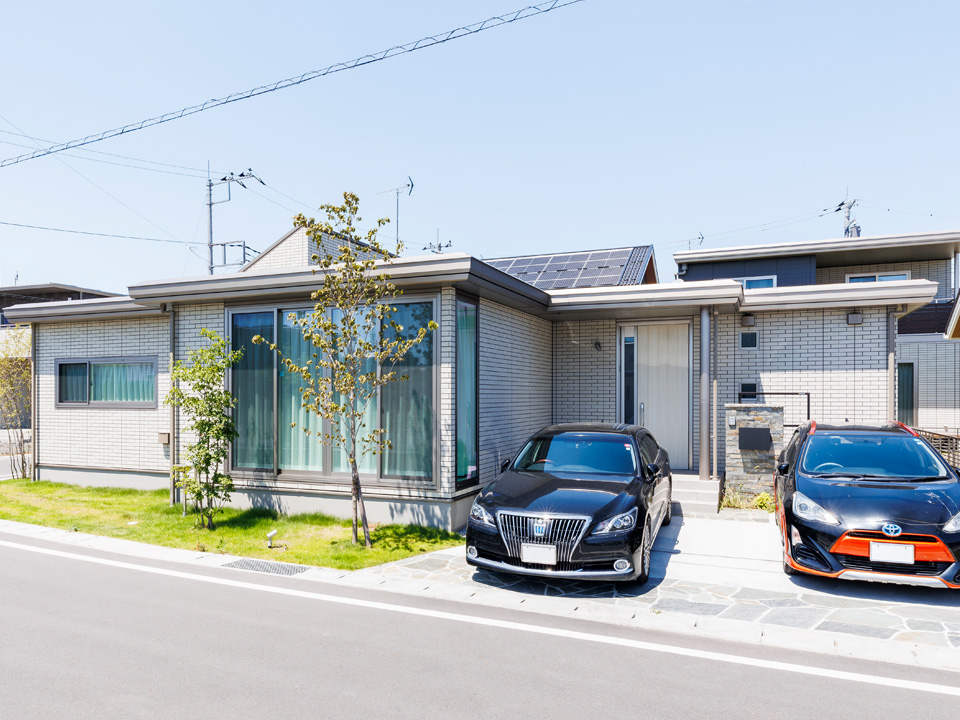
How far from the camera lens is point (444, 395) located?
842cm

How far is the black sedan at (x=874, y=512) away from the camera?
5621 mm

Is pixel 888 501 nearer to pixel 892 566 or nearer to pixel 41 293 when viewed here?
pixel 892 566

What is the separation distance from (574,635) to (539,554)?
103cm

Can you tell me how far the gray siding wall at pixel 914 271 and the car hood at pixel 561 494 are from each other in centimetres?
1340

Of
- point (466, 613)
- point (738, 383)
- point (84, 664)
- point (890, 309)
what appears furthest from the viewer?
point (738, 383)

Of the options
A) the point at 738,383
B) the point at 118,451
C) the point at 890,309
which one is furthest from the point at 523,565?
the point at 118,451

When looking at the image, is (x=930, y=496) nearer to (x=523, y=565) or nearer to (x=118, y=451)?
(x=523, y=565)

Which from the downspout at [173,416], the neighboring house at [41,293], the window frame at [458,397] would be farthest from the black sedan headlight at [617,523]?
the neighboring house at [41,293]

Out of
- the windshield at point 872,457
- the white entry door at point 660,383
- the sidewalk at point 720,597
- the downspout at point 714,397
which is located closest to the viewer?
the sidewalk at point 720,597

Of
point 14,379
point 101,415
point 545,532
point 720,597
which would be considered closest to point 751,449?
point 720,597

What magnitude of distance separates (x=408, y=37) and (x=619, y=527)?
781 cm

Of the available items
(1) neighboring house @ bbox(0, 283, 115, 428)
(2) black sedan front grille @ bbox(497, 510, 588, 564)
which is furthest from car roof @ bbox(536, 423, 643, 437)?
(1) neighboring house @ bbox(0, 283, 115, 428)

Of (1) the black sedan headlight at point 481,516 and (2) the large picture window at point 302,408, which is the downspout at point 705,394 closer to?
(2) the large picture window at point 302,408

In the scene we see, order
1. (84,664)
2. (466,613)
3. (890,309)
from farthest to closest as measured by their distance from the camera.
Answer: (890,309) < (466,613) < (84,664)
